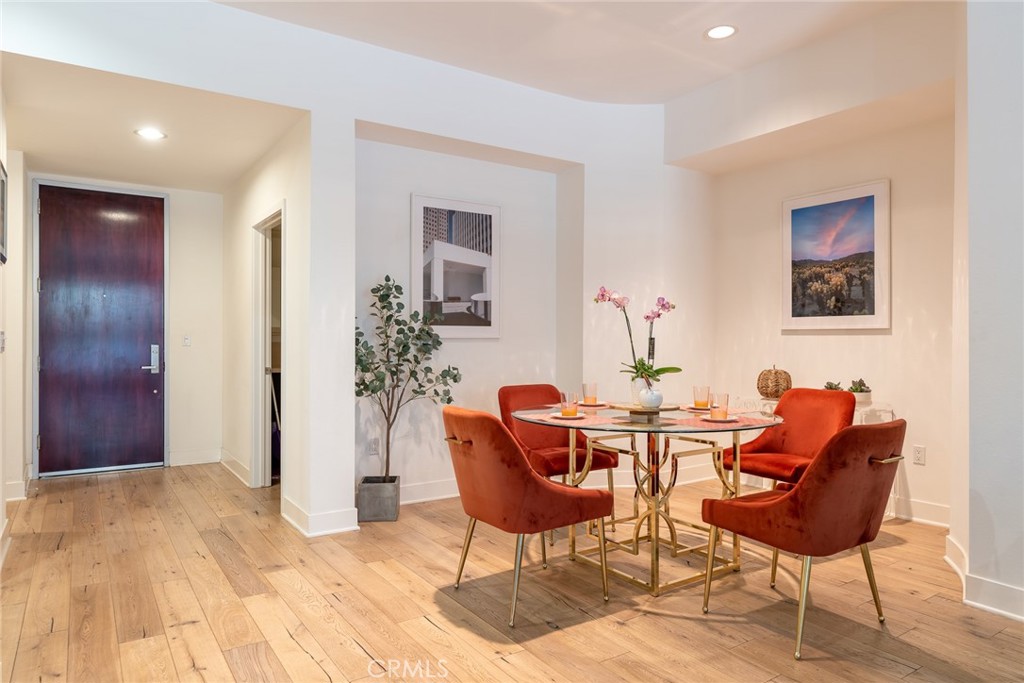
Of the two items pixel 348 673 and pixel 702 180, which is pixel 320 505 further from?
pixel 702 180

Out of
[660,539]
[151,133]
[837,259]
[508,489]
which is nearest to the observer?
[508,489]

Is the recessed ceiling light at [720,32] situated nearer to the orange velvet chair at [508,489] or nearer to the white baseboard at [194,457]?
the orange velvet chair at [508,489]

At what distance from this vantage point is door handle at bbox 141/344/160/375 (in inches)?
218

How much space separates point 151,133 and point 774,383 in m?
4.44

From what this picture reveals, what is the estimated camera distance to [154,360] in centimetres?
555

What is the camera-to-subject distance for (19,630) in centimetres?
245

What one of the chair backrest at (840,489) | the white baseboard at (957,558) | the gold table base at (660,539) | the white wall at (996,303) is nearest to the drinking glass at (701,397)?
the gold table base at (660,539)

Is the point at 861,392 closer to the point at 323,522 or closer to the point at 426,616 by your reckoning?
the point at 426,616

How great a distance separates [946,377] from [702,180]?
230cm

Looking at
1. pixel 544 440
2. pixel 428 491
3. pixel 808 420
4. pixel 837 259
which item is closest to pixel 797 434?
pixel 808 420

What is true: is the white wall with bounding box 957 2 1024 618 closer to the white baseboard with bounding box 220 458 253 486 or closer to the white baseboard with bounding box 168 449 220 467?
the white baseboard with bounding box 220 458 253 486

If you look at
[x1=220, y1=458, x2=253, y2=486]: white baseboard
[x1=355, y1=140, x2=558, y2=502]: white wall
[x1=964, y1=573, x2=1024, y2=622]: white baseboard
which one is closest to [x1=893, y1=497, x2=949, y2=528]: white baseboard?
[x1=964, y1=573, x2=1024, y2=622]: white baseboard

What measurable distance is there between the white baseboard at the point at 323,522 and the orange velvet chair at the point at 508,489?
4.47 feet

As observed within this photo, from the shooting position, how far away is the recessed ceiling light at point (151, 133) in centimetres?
400
